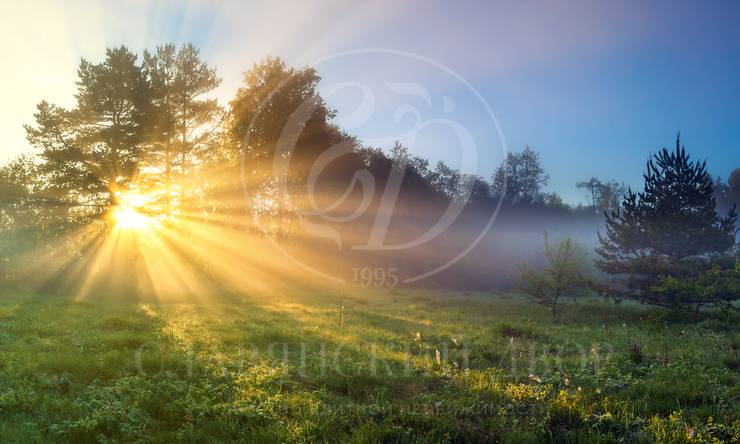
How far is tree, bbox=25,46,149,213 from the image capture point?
30.9 meters

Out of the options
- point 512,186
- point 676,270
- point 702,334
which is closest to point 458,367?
point 702,334

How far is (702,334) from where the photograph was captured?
1703cm

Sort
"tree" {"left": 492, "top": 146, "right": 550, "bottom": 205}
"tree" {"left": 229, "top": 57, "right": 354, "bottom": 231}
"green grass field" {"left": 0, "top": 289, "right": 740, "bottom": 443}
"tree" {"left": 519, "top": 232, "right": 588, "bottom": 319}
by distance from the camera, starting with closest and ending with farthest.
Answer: "green grass field" {"left": 0, "top": 289, "right": 740, "bottom": 443} → "tree" {"left": 519, "top": 232, "right": 588, "bottom": 319} → "tree" {"left": 229, "top": 57, "right": 354, "bottom": 231} → "tree" {"left": 492, "top": 146, "right": 550, "bottom": 205}

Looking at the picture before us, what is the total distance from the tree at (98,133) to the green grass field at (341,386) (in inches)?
802

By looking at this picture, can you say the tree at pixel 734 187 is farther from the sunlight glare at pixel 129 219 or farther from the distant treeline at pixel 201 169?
the sunlight glare at pixel 129 219

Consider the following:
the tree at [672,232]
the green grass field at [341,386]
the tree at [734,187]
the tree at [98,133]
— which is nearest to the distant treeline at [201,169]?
the tree at [98,133]

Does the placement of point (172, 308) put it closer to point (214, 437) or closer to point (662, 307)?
point (214, 437)

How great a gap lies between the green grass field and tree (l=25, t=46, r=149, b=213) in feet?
66.8

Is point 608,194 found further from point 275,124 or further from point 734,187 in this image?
point 275,124

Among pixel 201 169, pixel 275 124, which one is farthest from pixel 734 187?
pixel 201 169

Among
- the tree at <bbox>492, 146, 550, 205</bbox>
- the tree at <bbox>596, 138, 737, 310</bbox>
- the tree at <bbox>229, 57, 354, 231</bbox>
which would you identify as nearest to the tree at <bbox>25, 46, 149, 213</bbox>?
the tree at <bbox>229, 57, 354, 231</bbox>

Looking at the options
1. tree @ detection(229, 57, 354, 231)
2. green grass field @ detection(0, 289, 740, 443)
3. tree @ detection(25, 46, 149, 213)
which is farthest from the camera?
tree @ detection(229, 57, 354, 231)

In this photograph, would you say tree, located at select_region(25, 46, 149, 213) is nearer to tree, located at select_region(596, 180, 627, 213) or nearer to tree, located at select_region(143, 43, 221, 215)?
tree, located at select_region(143, 43, 221, 215)

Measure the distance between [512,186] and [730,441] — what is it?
8115 cm
